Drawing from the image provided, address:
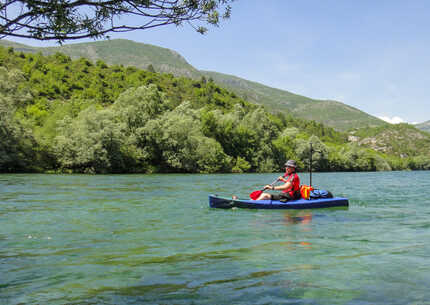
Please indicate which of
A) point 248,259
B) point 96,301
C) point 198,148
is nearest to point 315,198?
point 248,259

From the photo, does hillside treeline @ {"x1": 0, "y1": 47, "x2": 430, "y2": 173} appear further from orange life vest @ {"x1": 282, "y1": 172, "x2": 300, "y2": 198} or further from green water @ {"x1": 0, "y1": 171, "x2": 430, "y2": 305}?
orange life vest @ {"x1": 282, "y1": 172, "x2": 300, "y2": 198}

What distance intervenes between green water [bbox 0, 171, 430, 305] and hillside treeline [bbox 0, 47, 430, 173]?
27256 mm

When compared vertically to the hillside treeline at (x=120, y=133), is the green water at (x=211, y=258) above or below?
below

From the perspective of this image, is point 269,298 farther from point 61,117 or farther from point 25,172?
point 61,117

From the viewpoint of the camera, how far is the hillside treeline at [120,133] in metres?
38.1

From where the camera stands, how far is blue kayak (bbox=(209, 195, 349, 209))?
12.3 meters

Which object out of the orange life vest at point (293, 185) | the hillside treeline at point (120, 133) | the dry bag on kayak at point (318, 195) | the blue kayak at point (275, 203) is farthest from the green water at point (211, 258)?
the hillside treeline at point (120, 133)

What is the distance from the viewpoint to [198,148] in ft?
156

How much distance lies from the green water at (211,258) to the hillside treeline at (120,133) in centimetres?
2726

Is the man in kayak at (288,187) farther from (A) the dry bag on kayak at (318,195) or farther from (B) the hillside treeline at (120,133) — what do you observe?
(B) the hillside treeline at (120,133)

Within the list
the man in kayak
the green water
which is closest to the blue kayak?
the man in kayak

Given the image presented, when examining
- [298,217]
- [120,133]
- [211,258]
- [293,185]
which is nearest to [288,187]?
[293,185]

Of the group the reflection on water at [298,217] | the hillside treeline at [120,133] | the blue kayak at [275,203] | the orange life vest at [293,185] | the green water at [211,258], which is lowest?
the reflection on water at [298,217]

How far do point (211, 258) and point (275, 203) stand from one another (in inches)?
238
